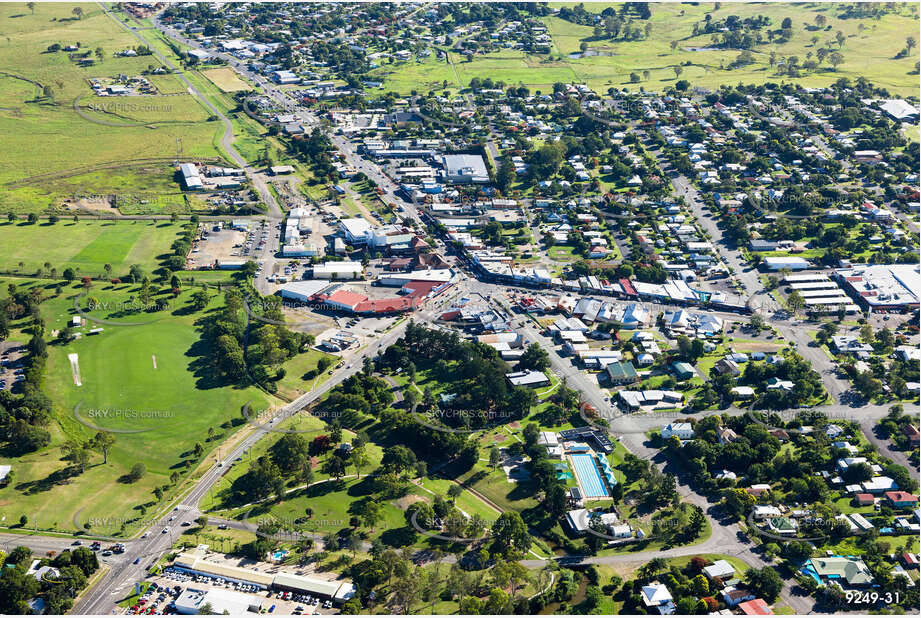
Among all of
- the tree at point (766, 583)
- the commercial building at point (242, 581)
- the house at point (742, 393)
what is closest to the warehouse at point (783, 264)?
the house at point (742, 393)

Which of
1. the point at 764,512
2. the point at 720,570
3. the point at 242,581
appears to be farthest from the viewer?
the point at 764,512

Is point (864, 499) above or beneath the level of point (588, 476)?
beneath

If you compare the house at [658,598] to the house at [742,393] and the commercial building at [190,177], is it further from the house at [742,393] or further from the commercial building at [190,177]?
the commercial building at [190,177]

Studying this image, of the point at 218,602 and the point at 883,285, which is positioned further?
the point at 883,285

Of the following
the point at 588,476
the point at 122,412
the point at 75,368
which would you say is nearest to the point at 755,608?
the point at 588,476

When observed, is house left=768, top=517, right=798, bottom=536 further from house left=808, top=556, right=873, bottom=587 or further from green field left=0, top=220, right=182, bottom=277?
green field left=0, top=220, right=182, bottom=277

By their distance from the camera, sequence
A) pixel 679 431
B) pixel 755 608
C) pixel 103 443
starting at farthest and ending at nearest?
pixel 679 431
pixel 103 443
pixel 755 608

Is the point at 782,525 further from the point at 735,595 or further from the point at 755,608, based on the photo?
the point at 755,608

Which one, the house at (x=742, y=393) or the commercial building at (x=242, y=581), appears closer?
the commercial building at (x=242, y=581)
